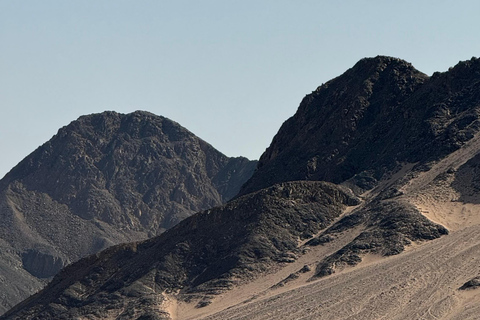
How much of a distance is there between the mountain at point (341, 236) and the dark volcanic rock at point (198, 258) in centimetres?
15

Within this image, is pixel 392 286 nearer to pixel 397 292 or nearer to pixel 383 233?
pixel 397 292

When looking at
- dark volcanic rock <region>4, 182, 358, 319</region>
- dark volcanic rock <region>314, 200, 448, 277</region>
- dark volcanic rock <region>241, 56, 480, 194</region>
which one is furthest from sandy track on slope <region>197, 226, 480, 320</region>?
dark volcanic rock <region>241, 56, 480, 194</region>

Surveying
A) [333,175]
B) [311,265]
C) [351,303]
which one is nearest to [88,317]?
[311,265]

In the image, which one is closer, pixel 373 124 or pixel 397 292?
pixel 397 292

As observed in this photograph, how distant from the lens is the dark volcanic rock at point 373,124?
116 metres

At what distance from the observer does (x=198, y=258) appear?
104 m

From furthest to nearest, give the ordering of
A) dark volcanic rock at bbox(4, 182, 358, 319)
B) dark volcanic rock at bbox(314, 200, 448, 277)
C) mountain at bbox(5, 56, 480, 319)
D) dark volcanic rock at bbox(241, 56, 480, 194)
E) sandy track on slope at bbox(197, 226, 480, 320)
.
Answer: dark volcanic rock at bbox(241, 56, 480, 194) → dark volcanic rock at bbox(4, 182, 358, 319) → dark volcanic rock at bbox(314, 200, 448, 277) → mountain at bbox(5, 56, 480, 319) → sandy track on slope at bbox(197, 226, 480, 320)

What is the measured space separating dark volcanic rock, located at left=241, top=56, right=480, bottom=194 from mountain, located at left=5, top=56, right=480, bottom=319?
17 centimetres

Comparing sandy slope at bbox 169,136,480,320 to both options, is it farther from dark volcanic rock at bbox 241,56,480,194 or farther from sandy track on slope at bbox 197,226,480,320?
dark volcanic rock at bbox 241,56,480,194

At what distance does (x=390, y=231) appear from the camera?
98.1 meters

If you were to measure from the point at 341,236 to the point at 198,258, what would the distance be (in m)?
12.9

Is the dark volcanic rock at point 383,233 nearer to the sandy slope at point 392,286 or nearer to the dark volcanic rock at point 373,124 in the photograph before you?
the sandy slope at point 392,286

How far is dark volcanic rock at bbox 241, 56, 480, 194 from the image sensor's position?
115938 mm

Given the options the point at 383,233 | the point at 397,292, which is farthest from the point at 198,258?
the point at 397,292
